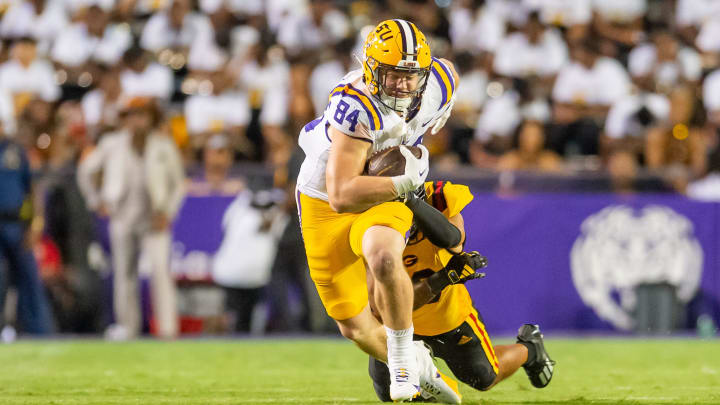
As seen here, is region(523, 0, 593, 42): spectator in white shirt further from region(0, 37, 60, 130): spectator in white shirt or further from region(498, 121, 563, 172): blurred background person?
region(0, 37, 60, 130): spectator in white shirt

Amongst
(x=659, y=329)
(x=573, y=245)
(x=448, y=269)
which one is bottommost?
(x=659, y=329)

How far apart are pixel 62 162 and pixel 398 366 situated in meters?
7.08

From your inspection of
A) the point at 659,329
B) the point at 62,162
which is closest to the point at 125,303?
the point at 62,162

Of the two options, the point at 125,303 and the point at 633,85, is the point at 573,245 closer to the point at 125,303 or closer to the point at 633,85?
the point at 633,85

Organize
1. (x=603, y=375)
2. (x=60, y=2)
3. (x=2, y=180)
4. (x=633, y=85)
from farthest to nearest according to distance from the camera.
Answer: (x=60, y=2), (x=633, y=85), (x=2, y=180), (x=603, y=375)

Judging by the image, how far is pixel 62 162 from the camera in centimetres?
1140

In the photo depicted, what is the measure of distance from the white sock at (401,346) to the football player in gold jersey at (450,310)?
38 cm

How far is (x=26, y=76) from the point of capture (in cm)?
1288

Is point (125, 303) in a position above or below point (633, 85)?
below

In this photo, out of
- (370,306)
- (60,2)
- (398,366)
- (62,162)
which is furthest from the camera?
(60,2)

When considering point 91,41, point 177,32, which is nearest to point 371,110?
point 177,32

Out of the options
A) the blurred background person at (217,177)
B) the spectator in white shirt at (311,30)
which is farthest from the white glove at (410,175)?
the spectator in white shirt at (311,30)

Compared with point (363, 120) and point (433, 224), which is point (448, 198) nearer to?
point (433, 224)

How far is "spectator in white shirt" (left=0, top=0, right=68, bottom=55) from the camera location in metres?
14.1
